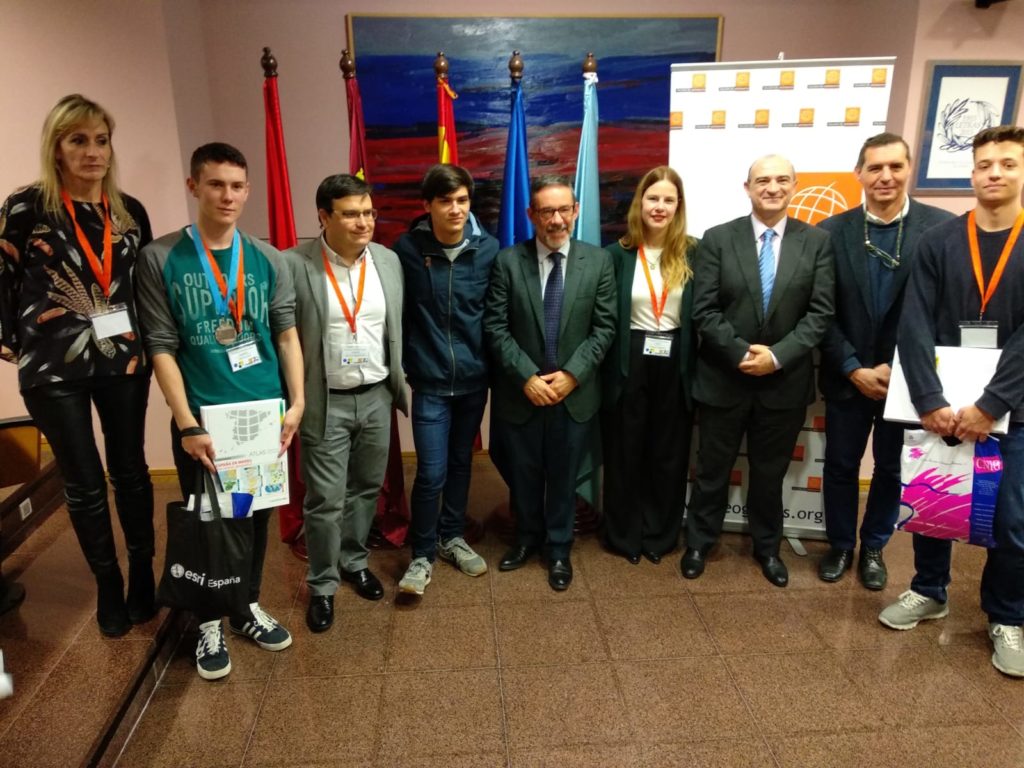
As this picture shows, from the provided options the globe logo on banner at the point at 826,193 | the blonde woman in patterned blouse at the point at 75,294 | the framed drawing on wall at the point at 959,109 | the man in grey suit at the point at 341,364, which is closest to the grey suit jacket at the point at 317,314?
the man in grey suit at the point at 341,364

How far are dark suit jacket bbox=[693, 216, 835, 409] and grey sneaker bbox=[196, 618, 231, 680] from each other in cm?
215

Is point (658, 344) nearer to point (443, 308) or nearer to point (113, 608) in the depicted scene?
point (443, 308)

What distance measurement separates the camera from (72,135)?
2.01m

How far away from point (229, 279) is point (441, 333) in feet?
2.70

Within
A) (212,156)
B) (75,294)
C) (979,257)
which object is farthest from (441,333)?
(979,257)

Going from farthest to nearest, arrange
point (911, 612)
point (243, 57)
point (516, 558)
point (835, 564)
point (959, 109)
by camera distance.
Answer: point (243, 57) < point (959, 109) < point (516, 558) < point (835, 564) < point (911, 612)

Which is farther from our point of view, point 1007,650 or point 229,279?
point 1007,650

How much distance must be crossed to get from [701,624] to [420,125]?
9.74 ft

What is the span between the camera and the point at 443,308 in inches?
103

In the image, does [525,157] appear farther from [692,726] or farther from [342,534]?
[692,726]

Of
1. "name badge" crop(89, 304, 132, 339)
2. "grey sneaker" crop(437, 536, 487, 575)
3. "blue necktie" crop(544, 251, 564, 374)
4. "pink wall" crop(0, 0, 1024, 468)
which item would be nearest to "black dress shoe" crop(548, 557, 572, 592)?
"grey sneaker" crop(437, 536, 487, 575)

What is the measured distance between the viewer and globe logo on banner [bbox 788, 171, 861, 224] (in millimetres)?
2988

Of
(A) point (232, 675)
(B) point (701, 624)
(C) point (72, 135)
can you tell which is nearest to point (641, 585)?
(B) point (701, 624)

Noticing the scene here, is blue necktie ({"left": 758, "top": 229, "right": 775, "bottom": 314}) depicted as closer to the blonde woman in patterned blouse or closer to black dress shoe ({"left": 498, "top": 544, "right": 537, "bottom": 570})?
black dress shoe ({"left": 498, "top": 544, "right": 537, "bottom": 570})
